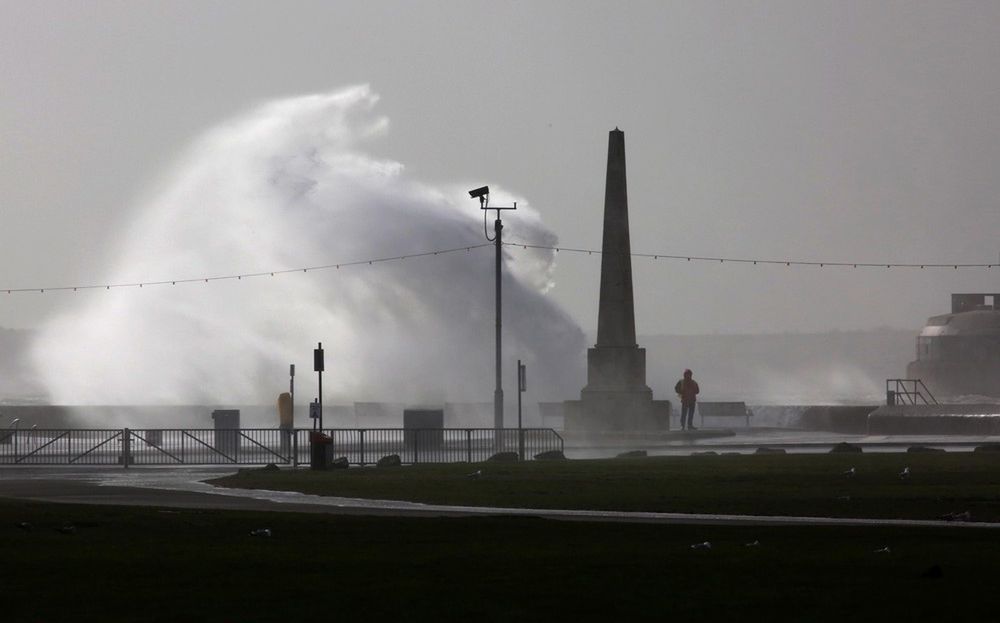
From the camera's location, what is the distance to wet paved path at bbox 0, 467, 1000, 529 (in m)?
21.5

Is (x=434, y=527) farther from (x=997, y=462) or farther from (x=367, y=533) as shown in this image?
(x=997, y=462)

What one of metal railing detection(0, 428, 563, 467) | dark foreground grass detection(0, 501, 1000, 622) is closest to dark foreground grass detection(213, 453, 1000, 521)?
dark foreground grass detection(0, 501, 1000, 622)

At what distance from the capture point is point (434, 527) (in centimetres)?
2002

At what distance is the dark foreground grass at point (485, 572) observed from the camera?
1226cm

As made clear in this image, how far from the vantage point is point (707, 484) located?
95.9ft

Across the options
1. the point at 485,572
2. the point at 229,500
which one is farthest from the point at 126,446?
the point at 485,572

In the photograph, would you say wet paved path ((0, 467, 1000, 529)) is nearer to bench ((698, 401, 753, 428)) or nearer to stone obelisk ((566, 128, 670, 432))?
stone obelisk ((566, 128, 670, 432))

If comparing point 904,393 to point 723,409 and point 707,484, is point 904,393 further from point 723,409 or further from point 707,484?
point 707,484

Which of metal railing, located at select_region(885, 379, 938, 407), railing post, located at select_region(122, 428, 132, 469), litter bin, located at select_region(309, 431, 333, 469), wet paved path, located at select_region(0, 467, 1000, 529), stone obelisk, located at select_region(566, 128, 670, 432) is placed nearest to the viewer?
wet paved path, located at select_region(0, 467, 1000, 529)

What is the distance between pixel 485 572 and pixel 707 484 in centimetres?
1477

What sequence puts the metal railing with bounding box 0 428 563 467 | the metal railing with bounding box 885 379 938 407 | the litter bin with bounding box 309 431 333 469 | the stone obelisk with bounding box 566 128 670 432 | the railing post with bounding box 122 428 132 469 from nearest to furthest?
1. the litter bin with bounding box 309 431 333 469
2. the railing post with bounding box 122 428 132 469
3. the metal railing with bounding box 0 428 563 467
4. the stone obelisk with bounding box 566 128 670 432
5. the metal railing with bounding box 885 379 938 407

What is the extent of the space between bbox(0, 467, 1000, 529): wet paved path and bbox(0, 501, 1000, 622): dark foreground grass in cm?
138

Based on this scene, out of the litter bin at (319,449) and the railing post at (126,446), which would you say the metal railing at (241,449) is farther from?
the litter bin at (319,449)

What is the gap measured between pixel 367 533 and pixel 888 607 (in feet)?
27.0
